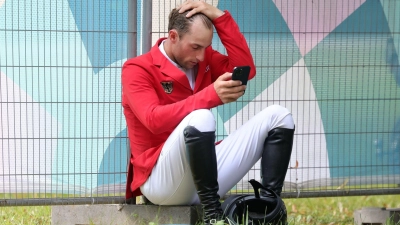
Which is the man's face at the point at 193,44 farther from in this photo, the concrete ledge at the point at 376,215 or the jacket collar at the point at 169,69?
the concrete ledge at the point at 376,215

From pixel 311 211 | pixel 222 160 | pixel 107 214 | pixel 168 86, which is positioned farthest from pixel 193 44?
pixel 311 211

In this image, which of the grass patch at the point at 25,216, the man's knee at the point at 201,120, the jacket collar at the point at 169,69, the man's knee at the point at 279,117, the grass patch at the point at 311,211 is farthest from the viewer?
the grass patch at the point at 311,211

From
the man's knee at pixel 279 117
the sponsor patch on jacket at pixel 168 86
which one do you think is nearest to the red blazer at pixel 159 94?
the sponsor patch on jacket at pixel 168 86

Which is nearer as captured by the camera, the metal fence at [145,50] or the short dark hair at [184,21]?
the short dark hair at [184,21]

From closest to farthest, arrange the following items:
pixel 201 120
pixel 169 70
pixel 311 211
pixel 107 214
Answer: pixel 201 120 < pixel 169 70 < pixel 107 214 < pixel 311 211

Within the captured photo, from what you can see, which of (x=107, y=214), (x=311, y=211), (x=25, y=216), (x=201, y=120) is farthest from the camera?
(x=311, y=211)

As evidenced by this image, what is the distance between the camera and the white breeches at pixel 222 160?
11.9 ft

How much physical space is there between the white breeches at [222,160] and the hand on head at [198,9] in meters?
0.59

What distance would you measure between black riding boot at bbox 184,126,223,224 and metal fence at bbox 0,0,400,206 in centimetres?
100

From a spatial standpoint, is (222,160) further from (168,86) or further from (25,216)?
(25,216)

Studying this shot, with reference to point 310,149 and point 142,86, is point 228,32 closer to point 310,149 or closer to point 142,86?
point 142,86

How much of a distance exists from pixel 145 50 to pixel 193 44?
2.15ft

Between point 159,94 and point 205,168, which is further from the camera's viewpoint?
point 159,94

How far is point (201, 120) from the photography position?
11.3 ft
